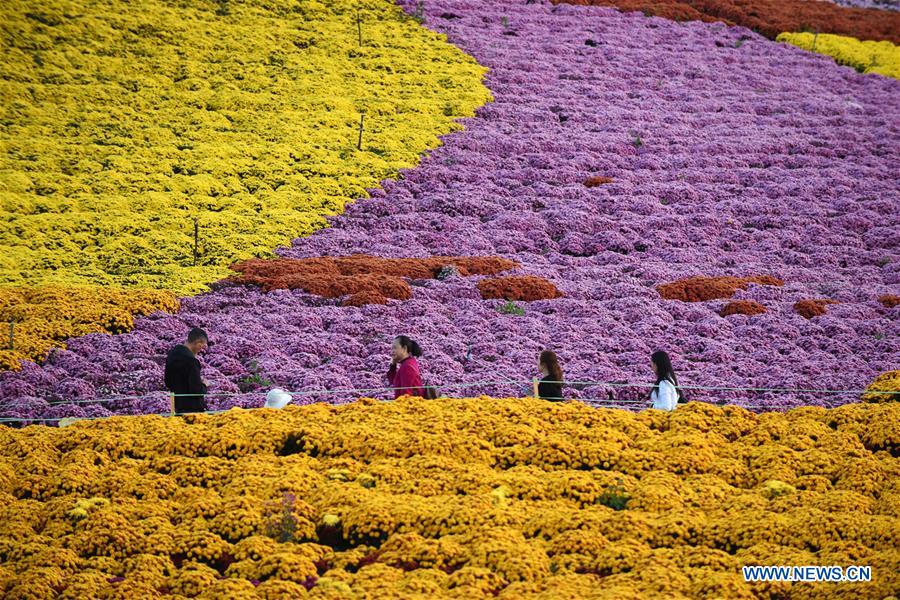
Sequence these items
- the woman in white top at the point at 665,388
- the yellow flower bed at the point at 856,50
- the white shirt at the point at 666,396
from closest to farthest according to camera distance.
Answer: the woman in white top at the point at 665,388 < the white shirt at the point at 666,396 < the yellow flower bed at the point at 856,50

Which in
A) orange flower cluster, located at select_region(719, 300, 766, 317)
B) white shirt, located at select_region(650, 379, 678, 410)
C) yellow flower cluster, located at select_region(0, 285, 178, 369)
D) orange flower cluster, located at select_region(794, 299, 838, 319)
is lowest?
yellow flower cluster, located at select_region(0, 285, 178, 369)

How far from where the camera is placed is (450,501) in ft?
39.3

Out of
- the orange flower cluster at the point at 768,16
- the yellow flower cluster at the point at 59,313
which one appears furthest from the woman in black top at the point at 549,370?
the orange flower cluster at the point at 768,16

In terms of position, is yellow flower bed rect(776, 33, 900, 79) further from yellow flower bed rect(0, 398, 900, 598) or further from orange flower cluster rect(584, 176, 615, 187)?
yellow flower bed rect(0, 398, 900, 598)

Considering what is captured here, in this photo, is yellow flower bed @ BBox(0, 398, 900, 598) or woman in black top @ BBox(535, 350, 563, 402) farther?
woman in black top @ BBox(535, 350, 563, 402)

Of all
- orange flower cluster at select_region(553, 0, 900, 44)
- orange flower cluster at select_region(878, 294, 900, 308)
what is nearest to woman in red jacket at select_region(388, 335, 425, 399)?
orange flower cluster at select_region(878, 294, 900, 308)

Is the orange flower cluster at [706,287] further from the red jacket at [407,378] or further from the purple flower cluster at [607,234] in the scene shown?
the red jacket at [407,378]

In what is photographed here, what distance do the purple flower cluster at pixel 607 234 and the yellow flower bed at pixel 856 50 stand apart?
167 centimetres

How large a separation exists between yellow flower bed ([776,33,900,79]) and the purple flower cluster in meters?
1.67

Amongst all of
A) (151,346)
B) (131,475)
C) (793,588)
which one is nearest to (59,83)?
(151,346)

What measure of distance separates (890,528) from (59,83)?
107 feet

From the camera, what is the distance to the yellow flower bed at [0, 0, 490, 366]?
25516mm

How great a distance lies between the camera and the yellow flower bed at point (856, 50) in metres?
45.2

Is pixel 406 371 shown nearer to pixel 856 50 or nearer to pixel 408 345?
pixel 408 345
